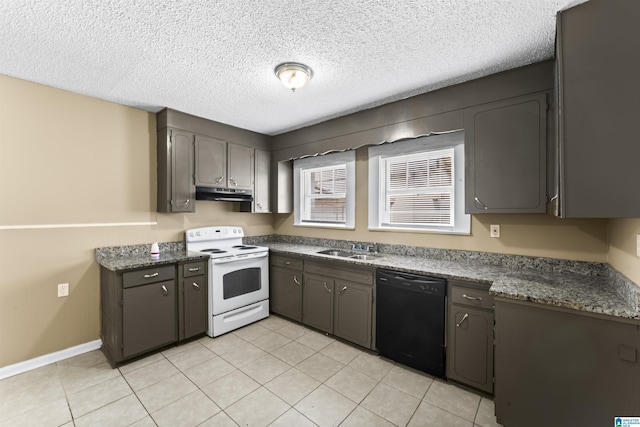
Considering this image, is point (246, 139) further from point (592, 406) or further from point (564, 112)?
point (592, 406)

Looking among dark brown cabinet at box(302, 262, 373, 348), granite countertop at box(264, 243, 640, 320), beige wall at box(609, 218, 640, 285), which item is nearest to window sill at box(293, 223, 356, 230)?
dark brown cabinet at box(302, 262, 373, 348)

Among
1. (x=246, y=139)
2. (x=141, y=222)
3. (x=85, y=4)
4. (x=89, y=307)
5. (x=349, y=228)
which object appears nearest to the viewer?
(x=85, y=4)

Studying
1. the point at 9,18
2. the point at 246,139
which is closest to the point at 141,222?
the point at 246,139

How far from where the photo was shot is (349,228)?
3.64 m

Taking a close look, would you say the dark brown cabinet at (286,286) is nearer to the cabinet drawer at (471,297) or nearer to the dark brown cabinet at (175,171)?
the dark brown cabinet at (175,171)

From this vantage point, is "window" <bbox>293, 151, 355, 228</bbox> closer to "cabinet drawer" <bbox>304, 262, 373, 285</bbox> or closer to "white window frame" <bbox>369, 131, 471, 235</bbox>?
"white window frame" <bbox>369, 131, 471, 235</bbox>

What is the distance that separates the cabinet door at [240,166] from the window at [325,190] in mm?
729

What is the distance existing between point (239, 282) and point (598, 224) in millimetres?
3409

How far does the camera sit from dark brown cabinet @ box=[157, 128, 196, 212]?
10.3 feet

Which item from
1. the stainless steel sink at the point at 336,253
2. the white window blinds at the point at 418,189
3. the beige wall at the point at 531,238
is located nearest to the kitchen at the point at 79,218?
the beige wall at the point at 531,238

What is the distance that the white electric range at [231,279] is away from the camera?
3.11 meters

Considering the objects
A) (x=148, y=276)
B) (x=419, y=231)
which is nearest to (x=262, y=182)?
(x=148, y=276)

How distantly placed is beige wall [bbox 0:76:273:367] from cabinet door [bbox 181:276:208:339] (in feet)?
2.60

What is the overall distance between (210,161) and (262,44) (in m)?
1.93
